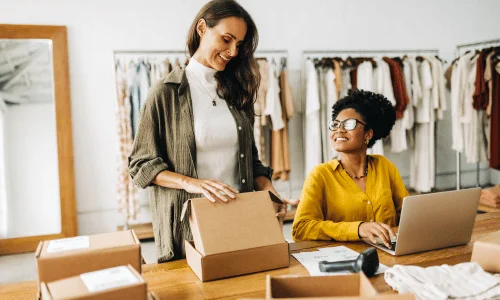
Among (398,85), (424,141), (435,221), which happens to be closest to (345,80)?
(398,85)

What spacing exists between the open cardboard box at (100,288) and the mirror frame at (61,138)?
345 cm

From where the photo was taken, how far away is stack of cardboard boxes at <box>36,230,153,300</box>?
3.15 feet

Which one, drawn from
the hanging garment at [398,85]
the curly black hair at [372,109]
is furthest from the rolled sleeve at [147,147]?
the hanging garment at [398,85]

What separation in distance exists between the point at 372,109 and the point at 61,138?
3057mm

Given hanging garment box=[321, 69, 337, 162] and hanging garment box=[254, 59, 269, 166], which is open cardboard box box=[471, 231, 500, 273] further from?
hanging garment box=[321, 69, 337, 162]

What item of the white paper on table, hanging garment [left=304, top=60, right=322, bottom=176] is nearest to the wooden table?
the white paper on table

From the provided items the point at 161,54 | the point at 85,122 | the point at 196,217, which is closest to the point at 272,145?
the point at 161,54

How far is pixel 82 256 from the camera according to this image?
45.0 inches

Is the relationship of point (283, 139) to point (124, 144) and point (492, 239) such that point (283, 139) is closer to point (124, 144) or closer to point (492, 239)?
point (124, 144)

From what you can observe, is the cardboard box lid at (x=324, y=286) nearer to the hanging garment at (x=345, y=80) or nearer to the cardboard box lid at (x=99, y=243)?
the cardboard box lid at (x=99, y=243)

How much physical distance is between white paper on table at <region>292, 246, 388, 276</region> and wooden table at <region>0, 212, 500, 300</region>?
28 mm

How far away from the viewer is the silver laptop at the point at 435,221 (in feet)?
4.91

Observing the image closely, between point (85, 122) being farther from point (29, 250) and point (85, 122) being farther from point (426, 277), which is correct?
point (426, 277)

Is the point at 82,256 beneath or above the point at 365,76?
beneath
